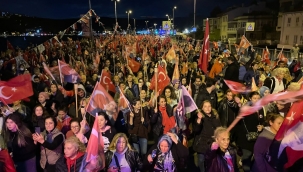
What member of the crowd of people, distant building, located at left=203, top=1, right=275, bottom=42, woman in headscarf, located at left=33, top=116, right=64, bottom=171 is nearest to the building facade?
distant building, located at left=203, top=1, right=275, bottom=42

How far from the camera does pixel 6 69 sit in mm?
11344

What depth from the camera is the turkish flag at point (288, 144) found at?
135 inches

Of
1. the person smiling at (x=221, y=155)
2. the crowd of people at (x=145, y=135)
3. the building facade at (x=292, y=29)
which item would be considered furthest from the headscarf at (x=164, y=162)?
the building facade at (x=292, y=29)

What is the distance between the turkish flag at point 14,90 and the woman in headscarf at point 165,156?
3.17 m

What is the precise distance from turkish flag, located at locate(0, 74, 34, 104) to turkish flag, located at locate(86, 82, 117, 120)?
56.1 inches

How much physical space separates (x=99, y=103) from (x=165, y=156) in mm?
2164

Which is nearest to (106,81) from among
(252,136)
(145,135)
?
(145,135)

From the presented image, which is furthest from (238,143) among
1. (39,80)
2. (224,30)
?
(224,30)

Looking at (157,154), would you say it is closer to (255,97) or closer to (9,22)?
(255,97)

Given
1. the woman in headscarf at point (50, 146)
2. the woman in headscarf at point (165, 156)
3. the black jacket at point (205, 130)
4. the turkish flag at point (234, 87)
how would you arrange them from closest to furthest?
1. the woman in headscarf at point (165, 156)
2. the woman in headscarf at point (50, 146)
3. the black jacket at point (205, 130)
4. the turkish flag at point (234, 87)

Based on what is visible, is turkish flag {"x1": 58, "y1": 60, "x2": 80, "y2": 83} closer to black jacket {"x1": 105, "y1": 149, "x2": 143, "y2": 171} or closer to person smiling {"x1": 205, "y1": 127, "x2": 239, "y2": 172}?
black jacket {"x1": 105, "y1": 149, "x2": 143, "y2": 171}

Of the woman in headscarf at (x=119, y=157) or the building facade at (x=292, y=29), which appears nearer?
the woman in headscarf at (x=119, y=157)

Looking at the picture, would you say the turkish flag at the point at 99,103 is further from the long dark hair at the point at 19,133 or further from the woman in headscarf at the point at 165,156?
the woman in headscarf at the point at 165,156

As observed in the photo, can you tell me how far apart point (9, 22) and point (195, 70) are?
12066cm
